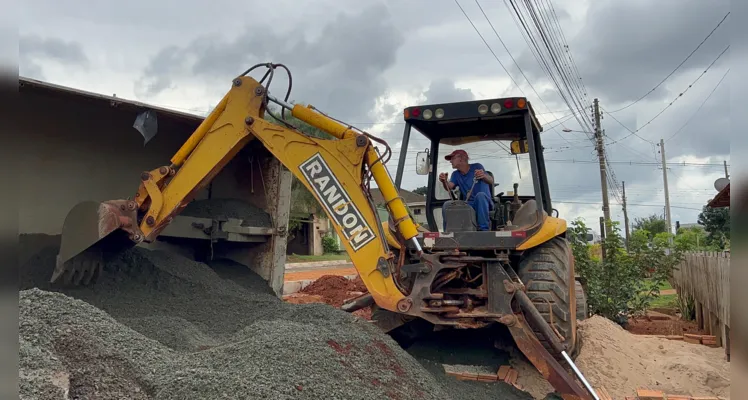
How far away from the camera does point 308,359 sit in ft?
10.6

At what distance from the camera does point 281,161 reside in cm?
460

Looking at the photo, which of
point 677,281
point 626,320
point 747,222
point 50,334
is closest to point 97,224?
point 50,334

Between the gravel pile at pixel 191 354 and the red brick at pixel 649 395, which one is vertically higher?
the gravel pile at pixel 191 354

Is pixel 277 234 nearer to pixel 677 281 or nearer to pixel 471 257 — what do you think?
pixel 471 257

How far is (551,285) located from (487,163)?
1.57 meters

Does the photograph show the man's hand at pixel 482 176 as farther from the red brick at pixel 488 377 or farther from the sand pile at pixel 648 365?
the sand pile at pixel 648 365

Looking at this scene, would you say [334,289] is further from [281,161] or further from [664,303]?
[664,303]

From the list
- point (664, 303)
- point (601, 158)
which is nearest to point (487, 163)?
point (664, 303)

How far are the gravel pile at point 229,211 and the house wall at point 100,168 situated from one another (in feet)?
0.53

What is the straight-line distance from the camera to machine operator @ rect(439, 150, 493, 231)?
4871mm

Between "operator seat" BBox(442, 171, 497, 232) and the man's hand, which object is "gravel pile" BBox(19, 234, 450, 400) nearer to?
"operator seat" BBox(442, 171, 497, 232)

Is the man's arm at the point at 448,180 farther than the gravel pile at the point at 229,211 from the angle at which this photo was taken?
No

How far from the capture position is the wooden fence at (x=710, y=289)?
616 cm

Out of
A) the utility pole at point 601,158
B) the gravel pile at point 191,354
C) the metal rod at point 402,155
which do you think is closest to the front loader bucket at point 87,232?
the gravel pile at point 191,354
